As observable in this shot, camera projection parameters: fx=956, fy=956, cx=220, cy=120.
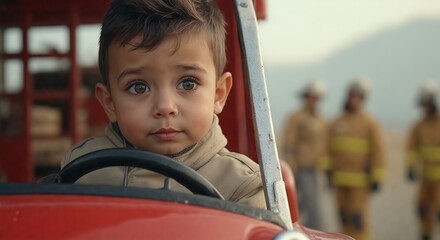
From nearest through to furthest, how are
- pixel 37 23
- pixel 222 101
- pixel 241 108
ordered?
pixel 222 101, pixel 241 108, pixel 37 23

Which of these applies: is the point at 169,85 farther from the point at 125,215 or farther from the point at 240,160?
the point at 125,215

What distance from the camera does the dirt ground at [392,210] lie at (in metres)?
10.3

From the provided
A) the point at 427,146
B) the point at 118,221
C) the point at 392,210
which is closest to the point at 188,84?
the point at 118,221

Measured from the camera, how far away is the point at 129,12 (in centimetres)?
237

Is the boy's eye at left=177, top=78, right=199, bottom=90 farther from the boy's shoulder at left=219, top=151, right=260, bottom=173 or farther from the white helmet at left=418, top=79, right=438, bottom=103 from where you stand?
the white helmet at left=418, top=79, right=438, bottom=103

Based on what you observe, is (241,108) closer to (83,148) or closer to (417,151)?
(83,148)

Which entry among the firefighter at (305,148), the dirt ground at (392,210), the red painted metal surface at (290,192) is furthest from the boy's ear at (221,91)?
the dirt ground at (392,210)

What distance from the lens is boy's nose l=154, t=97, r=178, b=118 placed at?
2297mm

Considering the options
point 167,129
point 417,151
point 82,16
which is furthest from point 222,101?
point 417,151

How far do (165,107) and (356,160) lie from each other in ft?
22.4

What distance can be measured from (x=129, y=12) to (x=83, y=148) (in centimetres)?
47

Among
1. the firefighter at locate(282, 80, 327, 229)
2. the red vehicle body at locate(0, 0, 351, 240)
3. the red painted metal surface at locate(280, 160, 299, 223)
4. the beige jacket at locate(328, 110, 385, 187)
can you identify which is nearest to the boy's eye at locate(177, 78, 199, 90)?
the red vehicle body at locate(0, 0, 351, 240)

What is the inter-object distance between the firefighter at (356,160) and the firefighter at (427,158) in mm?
736

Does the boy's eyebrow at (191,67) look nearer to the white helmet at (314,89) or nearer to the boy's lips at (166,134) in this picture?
the boy's lips at (166,134)
